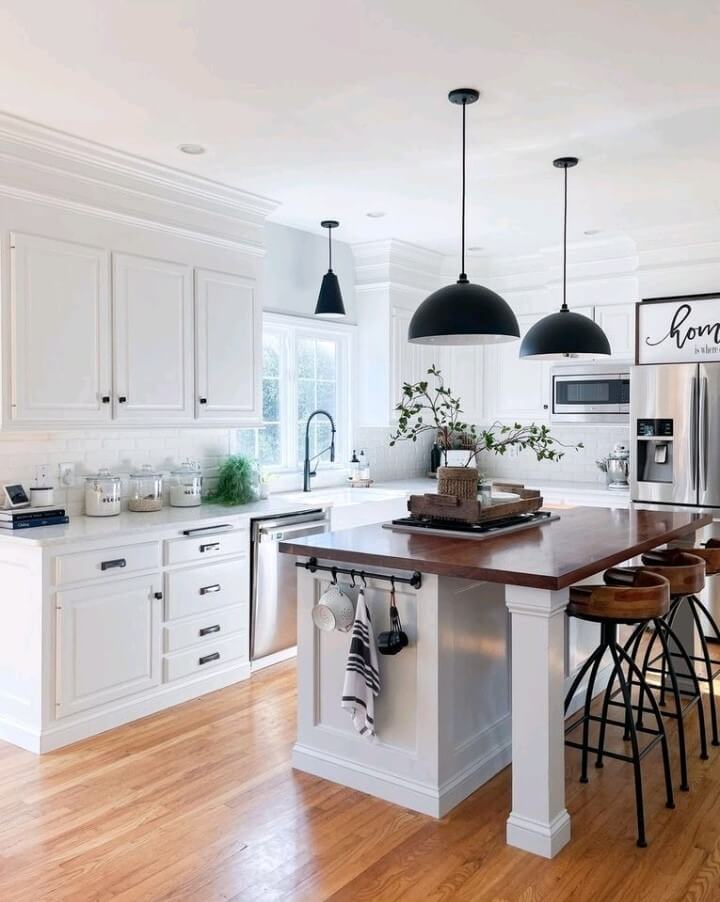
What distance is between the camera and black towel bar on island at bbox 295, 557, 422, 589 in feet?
9.32

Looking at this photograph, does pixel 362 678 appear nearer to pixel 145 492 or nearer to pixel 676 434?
pixel 145 492

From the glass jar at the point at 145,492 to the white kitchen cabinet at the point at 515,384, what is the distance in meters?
3.11

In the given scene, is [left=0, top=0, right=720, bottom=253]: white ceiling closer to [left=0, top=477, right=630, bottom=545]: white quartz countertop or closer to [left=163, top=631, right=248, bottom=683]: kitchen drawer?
[left=0, top=477, right=630, bottom=545]: white quartz countertop

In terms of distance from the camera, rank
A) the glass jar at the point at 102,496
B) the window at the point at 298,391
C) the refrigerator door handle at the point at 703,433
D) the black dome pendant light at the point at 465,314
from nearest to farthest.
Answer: the black dome pendant light at the point at 465,314 < the glass jar at the point at 102,496 < the refrigerator door handle at the point at 703,433 < the window at the point at 298,391

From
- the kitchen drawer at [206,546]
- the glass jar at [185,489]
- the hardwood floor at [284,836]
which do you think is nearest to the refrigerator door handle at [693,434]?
the hardwood floor at [284,836]

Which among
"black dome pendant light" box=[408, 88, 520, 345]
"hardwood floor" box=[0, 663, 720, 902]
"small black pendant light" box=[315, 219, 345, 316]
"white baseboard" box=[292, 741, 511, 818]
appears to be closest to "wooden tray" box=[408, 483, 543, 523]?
"black dome pendant light" box=[408, 88, 520, 345]

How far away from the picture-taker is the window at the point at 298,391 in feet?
17.8

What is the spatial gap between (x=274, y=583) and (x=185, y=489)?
73 cm

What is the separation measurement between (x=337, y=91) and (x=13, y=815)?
2.99m

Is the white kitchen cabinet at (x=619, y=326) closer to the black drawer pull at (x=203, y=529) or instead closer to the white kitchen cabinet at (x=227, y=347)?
the white kitchen cabinet at (x=227, y=347)

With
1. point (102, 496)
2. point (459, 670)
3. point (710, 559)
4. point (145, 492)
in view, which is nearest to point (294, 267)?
point (145, 492)

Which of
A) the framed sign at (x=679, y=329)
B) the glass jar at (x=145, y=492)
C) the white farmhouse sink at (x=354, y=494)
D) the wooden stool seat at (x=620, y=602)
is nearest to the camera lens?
the wooden stool seat at (x=620, y=602)

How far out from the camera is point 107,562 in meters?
3.63

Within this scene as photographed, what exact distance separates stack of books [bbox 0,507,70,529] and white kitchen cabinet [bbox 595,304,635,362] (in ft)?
13.0
